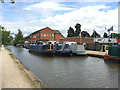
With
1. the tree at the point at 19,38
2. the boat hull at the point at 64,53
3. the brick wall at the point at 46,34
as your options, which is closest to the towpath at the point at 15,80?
the boat hull at the point at 64,53

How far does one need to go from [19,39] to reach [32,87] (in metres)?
108

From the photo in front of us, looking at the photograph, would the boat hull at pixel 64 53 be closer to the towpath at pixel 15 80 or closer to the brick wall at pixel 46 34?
the towpath at pixel 15 80

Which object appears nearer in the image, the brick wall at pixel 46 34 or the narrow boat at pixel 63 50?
the narrow boat at pixel 63 50

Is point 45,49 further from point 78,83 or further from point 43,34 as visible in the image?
point 43,34

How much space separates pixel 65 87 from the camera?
8.34 meters

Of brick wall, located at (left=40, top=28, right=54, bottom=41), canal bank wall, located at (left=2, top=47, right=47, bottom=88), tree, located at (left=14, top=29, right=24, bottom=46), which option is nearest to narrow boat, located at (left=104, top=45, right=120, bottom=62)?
canal bank wall, located at (left=2, top=47, right=47, bottom=88)

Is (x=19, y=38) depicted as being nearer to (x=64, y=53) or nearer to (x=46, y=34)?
(x=46, y=34)

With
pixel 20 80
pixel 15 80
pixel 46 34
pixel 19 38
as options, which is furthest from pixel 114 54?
pixel 19 38

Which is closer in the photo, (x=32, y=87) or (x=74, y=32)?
(x=32, y=87)

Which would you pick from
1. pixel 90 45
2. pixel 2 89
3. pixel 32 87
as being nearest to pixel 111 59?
pixel 32 87

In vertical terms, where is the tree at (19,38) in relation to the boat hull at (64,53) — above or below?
above

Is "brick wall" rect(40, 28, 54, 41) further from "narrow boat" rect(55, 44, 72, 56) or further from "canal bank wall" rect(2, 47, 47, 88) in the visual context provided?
"canal bank wall" rect(2, 47, 47, 88)

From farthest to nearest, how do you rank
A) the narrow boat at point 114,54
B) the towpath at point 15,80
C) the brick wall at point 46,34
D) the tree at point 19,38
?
the tree at point 19,38
the brick wall at point 46,34
the narrow boat at point 114,54
the towpath at point 15,80

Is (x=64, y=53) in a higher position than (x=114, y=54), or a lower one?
lower
